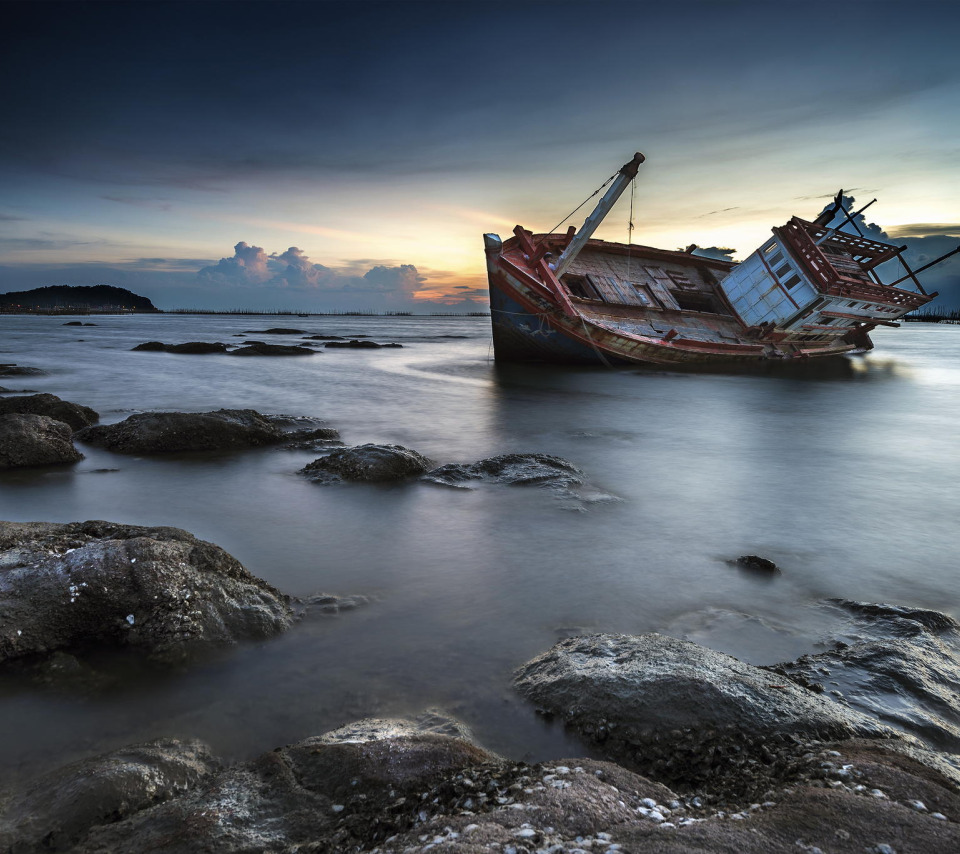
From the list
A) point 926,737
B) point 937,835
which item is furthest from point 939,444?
point 937,835

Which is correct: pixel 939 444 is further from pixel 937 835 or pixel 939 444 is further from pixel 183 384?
pixel 183 384

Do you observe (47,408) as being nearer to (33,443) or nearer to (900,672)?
(33,443)

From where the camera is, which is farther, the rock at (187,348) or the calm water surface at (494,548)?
the rock at (187,348)

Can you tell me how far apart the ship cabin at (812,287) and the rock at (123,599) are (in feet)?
81.2

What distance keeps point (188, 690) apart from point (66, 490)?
510 centimetres

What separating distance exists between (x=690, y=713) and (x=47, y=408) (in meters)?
10.9

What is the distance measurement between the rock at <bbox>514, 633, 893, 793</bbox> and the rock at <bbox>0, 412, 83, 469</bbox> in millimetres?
7425

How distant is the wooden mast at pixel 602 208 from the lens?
20391mm

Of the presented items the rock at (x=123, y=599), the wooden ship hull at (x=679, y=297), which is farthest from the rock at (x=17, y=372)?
the rock at (x=123, y=599)

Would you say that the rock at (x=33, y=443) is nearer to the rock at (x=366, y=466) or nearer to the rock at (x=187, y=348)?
the rock at (x=366, y=466)

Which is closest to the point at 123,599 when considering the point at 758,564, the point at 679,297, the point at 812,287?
the point at 758,564

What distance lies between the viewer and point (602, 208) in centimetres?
2102

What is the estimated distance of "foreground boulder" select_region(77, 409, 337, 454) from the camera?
875cm

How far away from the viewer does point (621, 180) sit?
67.5ft
